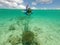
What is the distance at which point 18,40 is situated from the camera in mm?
8234

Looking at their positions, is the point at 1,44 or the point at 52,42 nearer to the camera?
the point at 1,44

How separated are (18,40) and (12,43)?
0.59m

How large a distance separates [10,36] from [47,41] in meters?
2.81

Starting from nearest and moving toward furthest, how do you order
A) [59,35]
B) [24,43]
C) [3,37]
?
1. [24,43]
2. [3,37]
3. [59,35]

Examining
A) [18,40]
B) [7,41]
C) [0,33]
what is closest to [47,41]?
[18,40]

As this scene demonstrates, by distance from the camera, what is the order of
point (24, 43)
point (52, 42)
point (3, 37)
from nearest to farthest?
1. point (24, 43)
2. point (52, 42)
3. point (3, 37)

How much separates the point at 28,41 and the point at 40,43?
0.85 meters

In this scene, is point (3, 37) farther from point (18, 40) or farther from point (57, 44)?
point (57, 44)

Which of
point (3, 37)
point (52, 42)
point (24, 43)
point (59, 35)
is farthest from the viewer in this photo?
point (59, 35)

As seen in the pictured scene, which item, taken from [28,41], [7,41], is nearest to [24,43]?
[28,41]

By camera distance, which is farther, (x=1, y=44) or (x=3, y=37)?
(x=3, y=37)

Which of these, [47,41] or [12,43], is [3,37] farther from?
[47,41]

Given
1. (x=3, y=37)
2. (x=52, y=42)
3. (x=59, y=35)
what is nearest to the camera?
(x=52, y=42)

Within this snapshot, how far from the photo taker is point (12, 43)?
7.77 metres
